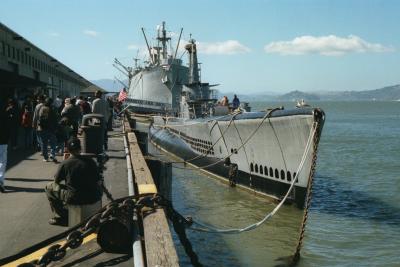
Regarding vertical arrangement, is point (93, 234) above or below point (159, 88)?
below

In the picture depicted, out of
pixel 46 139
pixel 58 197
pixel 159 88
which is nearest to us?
pixel 58 197

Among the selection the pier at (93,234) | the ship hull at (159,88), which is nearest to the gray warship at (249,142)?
the pier at (93,234)

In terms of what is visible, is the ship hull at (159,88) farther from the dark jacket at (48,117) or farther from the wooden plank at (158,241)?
the wooden plank at (158,241)

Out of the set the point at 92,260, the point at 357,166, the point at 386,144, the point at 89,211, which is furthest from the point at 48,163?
the point at 386,144

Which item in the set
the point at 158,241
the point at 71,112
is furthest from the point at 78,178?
the point at 71,112

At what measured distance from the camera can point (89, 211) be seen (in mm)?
6664

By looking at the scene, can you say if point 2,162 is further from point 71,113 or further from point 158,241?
point 158,241

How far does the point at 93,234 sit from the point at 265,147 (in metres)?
9.51

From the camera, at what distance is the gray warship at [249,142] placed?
43.3ft

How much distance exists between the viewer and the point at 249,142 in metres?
16.7

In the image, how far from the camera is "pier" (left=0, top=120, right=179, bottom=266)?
5152 mm

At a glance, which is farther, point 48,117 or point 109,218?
point 48,117

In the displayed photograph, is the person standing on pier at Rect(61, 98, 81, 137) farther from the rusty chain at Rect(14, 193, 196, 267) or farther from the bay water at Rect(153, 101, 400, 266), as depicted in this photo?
the rusty chain at Rect(14, 193, 196, 267)

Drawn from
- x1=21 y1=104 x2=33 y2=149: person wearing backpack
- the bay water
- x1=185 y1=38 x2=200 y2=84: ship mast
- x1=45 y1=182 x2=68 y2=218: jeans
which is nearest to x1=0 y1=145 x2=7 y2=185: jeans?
x1=45 y1=182 x2=68 y2=218: jeans
